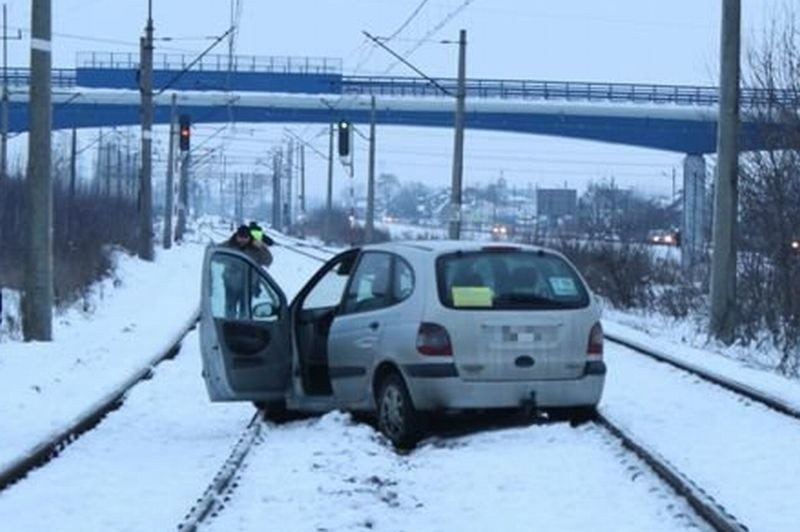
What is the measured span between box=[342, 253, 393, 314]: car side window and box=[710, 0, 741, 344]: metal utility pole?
11266 mm

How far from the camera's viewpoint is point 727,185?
22609 mm

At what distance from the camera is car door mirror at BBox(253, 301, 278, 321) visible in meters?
13.1

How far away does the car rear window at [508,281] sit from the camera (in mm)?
11422

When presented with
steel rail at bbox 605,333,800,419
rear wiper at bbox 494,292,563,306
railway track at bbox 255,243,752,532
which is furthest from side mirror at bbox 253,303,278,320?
steel rail at bbox 605,333,800,419

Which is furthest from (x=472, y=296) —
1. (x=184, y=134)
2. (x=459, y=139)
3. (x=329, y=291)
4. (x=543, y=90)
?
(x=543, y=90)

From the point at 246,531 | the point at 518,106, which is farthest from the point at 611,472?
the point at 518,106

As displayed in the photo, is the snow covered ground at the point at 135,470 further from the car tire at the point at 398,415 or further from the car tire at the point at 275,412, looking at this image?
the car tire at the point at 398,415

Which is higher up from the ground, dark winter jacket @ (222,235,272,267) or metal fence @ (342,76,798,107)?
metal fence @ (342,76,798,107)

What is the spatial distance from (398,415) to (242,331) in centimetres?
206

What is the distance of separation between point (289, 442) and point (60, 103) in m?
59.1

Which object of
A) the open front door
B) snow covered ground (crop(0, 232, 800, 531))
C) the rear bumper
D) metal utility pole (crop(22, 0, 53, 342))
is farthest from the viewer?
metal utility pole (crop(22, 0, 53, 342))

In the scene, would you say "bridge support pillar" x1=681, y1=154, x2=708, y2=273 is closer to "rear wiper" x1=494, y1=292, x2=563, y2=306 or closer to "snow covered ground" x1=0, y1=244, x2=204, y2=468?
"snow covered ground" x1=0, y1=244, x2=204, y2=468

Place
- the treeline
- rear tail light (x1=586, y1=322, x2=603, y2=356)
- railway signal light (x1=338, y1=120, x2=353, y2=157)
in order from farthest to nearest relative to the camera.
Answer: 1. railway signal light (x1=338, y1=120, x2=353, y2=157)
2. the treeline
3. rear tail light (x1=586, y1=322, x2=603, y2=356)

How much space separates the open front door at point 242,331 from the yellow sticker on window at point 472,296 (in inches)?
83.2
